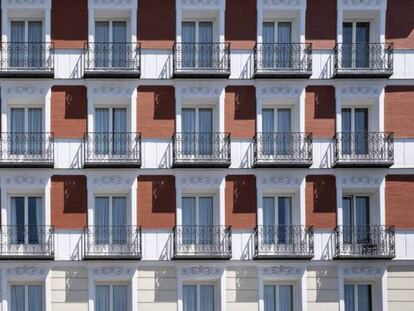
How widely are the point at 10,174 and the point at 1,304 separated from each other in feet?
12.3

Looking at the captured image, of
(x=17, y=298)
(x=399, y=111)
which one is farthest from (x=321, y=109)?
(x=17, y=298)

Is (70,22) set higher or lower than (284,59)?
higher

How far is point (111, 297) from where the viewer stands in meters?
34.2

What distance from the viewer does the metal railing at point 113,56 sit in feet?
113

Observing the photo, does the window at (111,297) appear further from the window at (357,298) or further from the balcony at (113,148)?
the window at (357,298)

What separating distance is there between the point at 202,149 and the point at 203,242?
2733mm

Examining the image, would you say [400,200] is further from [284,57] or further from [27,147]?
[27,147]

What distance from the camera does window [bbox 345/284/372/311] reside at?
114 feet

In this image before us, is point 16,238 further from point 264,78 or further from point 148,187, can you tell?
point 264,78

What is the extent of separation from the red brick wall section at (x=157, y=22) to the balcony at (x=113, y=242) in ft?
18.4

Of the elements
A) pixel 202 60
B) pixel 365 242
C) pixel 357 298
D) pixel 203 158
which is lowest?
pixel 357 298

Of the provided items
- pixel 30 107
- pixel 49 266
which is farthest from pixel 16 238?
pixel 30 107

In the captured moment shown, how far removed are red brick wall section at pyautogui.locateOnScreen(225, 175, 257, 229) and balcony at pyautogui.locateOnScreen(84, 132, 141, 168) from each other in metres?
2.81

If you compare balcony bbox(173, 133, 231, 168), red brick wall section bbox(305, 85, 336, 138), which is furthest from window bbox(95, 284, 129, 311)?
red brick wall section bbox(305, 85, 336, 138)
